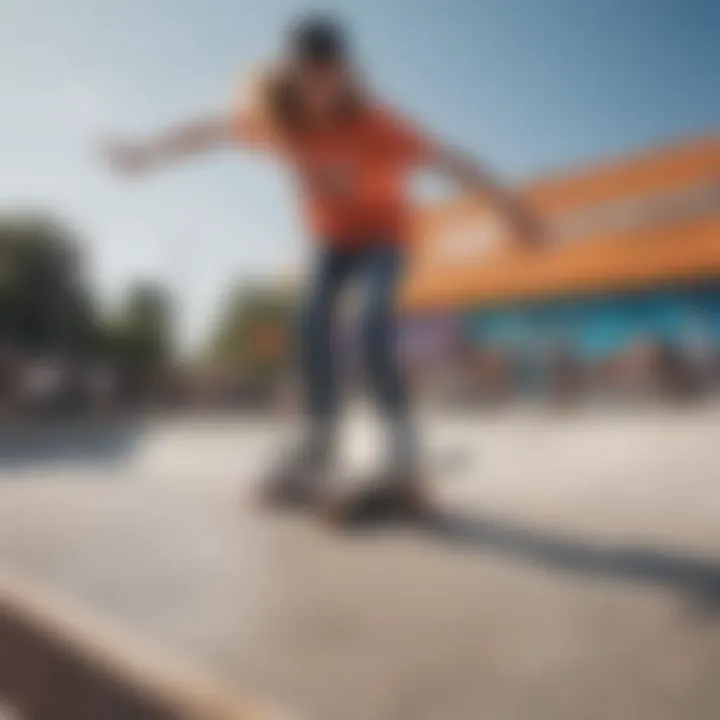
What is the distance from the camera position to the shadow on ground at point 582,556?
424mm

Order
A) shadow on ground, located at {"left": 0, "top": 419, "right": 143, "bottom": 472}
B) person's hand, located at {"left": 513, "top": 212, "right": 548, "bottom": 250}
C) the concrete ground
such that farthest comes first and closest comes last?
1. shadow on ground, located at {"left": 0, "top": 419, "right": 143, "bottom": 472}
2. person's hand, located at {"left": 513, "top": 212, "right": 548, "bottom": 250}
3. the concrete ground

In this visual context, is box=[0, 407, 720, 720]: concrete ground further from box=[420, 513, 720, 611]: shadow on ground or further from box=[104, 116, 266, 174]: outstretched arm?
box=[104, 116, 266, 174]: outstretched arm

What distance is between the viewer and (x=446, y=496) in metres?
0.55

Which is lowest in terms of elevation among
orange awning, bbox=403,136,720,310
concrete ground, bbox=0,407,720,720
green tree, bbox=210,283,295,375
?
concrete ground, bbox=0,407,720,720

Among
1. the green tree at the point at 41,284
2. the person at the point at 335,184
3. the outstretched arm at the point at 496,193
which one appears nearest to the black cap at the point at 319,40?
the person at the point at 335,184

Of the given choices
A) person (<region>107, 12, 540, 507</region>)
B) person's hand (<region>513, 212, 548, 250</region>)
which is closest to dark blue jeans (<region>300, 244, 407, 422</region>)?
person (<region>107, 12, 540, 507</region>)

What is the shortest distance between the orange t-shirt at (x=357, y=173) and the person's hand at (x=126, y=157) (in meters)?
0.10

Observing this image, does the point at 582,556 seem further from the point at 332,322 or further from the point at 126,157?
the point at 126,157

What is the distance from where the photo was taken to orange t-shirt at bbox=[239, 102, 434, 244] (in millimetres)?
518

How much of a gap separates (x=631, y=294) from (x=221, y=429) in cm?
34

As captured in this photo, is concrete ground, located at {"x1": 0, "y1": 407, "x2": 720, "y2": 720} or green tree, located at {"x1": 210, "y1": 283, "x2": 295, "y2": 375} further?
green tree, located at {"x1": 210, "y1": 283, "x2": 295, "y2": 375}

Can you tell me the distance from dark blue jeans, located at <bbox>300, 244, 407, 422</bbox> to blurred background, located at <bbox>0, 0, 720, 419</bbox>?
0.06 ft

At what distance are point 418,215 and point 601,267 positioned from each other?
17 centimetres

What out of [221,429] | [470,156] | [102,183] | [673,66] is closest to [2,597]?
[221,429]
